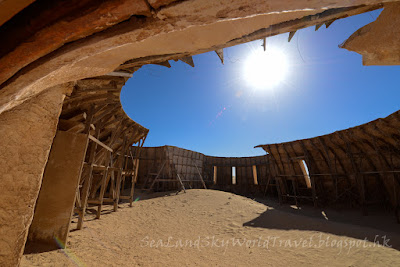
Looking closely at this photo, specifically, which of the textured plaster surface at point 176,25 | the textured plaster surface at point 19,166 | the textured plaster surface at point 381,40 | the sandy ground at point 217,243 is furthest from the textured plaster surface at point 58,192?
the textured plaster surface at point 381,40

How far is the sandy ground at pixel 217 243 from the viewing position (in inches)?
152

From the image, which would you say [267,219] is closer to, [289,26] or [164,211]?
[164,211]

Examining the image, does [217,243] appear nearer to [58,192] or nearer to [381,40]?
[58,192]

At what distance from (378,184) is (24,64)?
13.5 meters

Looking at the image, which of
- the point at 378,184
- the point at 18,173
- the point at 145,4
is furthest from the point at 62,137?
the point at 378,184

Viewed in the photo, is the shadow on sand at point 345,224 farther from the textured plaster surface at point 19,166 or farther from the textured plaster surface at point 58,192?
the textured plaster surface at point 19,166

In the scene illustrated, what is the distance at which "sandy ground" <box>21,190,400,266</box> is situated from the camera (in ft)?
12.7

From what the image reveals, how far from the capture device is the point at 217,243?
5.07m

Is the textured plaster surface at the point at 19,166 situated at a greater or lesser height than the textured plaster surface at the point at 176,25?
lesser

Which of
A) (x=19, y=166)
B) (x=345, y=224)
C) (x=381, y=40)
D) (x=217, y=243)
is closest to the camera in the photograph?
(x=381, y=40)

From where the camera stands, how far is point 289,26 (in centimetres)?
146

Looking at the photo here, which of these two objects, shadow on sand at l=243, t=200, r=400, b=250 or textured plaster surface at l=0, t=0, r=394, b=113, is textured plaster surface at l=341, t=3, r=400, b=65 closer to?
textured plaster surface at l=0, t=0, r=394, b=113

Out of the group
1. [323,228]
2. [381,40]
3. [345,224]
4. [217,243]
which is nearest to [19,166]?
[381,40]

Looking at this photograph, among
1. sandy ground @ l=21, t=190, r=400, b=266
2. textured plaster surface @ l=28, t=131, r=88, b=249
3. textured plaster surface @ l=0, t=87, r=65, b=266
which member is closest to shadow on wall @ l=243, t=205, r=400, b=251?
sandy ground @ l=21, t=190, r=400, b=266
